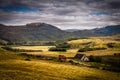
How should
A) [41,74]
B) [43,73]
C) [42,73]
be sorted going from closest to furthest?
1. [41,74]
2. [42,73]
3. [43,73]

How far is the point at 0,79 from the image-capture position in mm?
58812

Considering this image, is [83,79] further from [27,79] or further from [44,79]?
[27,79]

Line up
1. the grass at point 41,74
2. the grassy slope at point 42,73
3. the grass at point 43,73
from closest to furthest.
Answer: the grass at point 41,74 → the grassy slope at point 42,73 → the grass at point 43,73

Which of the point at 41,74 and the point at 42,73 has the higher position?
the point at 41,74

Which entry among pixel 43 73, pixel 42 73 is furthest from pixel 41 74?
pixel 43 73

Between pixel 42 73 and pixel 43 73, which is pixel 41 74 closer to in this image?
pixel 42 73

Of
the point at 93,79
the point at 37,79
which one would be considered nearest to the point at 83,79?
the point at 93,79

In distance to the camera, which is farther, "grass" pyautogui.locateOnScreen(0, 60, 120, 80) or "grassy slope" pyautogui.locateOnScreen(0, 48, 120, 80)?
"grassy slope" pyautogui.locateOnScreen(0, 48, 120, 80)

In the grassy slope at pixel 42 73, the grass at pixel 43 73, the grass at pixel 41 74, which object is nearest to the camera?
the grass at pixel 41 74

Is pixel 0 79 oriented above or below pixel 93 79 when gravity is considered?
above

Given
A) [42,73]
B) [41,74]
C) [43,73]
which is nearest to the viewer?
[41,74]

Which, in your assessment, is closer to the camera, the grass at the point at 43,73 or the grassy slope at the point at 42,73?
the grassy slope at the point at 42,73

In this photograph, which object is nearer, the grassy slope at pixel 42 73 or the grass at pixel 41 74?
A: the grass at pixel 41 74

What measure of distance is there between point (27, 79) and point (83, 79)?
2669 centimetres
